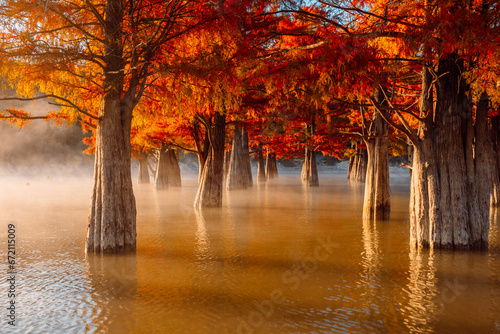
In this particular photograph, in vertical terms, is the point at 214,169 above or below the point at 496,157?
below

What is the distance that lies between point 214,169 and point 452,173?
36.5 ft

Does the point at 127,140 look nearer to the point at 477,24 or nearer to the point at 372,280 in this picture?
the point at 372,280

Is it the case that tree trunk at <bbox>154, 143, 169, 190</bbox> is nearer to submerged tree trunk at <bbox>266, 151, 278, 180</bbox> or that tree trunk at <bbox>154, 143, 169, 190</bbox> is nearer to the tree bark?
submerged tree trunk at <bbox>266, 151, 278, 180</bbox>

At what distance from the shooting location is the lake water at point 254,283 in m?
5.92

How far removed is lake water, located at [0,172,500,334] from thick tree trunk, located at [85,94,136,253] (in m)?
0.41

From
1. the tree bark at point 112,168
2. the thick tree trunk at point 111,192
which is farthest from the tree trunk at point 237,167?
the thick tree trunk at point 111,192

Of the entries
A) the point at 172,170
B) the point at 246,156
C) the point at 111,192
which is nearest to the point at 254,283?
the point at 111,192

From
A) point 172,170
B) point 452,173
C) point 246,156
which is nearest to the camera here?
point 452,173

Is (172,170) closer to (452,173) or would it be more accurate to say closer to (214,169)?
(214,169)

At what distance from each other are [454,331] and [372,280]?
2.47 metres

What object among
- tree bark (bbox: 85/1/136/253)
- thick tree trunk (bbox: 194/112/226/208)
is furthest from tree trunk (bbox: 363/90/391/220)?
tree bark (bbox: 85/1/136/253)

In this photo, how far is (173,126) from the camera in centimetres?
2195

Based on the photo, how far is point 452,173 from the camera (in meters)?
10.1

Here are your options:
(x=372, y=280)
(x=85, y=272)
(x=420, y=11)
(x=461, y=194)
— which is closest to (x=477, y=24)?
(x=420, y=11)
